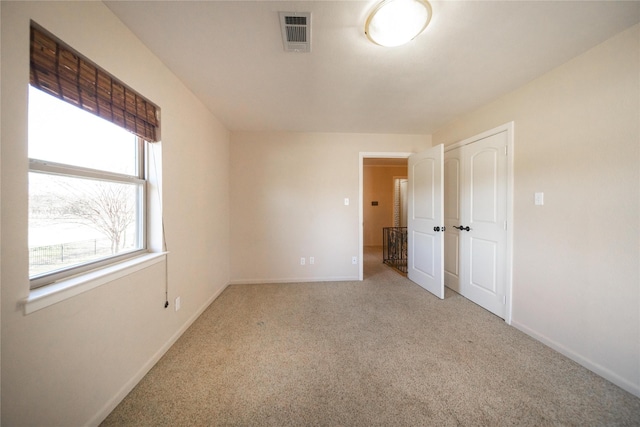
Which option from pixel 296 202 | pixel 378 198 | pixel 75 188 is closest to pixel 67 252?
pixel 75 188

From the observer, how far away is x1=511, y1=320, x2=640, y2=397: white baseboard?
1.32m

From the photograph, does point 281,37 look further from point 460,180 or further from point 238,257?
point 238,257

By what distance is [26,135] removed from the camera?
86 cm

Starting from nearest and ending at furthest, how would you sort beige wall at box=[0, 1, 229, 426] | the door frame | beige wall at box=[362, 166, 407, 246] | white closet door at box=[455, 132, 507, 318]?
beige wall at box=[0, 1, 229, 426]
the door frame
white closet door at box=[455, 132, 507, 318]
beige wall at box=[362, 166, 407, 246]

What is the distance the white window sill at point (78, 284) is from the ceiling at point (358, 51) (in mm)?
1533

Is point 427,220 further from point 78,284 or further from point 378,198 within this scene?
point 378,198

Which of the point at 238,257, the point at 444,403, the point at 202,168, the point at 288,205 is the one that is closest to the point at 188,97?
the point at 202,168

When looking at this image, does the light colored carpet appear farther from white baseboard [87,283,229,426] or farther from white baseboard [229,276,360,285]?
white baseboard [229,276,360,285]

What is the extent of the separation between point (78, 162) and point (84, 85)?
0.41m

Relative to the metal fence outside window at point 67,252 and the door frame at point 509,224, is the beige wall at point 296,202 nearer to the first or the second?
the door frame at point 509,224

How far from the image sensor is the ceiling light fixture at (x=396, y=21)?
3.72 ft

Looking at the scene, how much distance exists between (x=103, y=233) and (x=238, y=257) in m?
1.93

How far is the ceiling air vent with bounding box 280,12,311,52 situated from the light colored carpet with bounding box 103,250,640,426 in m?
2.32

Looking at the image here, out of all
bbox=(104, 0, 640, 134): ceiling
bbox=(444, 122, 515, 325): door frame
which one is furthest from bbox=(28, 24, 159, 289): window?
bbox=(444, 122, 515, 325): door frame
